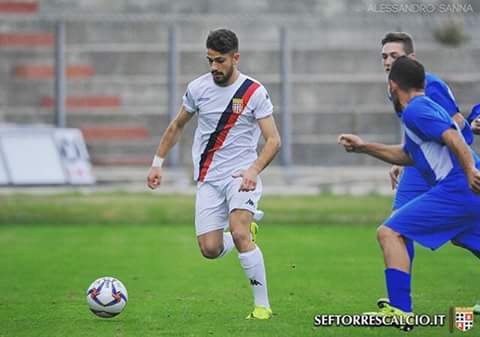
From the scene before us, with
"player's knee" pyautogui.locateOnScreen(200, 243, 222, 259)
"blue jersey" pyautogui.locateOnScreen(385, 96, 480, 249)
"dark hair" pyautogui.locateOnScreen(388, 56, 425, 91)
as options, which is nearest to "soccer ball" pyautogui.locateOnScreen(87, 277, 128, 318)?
"player's knee" pyautogui.locateOnScreen(200, 243, 222, 259)

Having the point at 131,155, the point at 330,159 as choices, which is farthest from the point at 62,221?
the point at 330,159

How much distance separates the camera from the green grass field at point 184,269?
9.97m

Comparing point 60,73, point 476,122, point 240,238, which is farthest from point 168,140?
point 60,73

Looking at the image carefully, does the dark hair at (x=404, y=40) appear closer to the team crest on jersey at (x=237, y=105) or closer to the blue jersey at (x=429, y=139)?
the team crest on jersey at (x=237, y=105)

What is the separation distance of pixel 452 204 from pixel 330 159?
1830 centimetres

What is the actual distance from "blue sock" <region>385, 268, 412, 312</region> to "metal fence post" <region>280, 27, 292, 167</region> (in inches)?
664

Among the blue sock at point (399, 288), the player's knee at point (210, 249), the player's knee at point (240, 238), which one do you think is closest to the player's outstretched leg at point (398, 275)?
the blue sock at point (399, 288)

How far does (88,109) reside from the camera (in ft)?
90.3

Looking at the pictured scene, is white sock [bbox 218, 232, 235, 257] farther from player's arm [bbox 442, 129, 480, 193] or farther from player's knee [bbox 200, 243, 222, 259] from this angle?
player's arm [bbox 442, 129, 480, 193]

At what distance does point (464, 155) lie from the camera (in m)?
8.85
